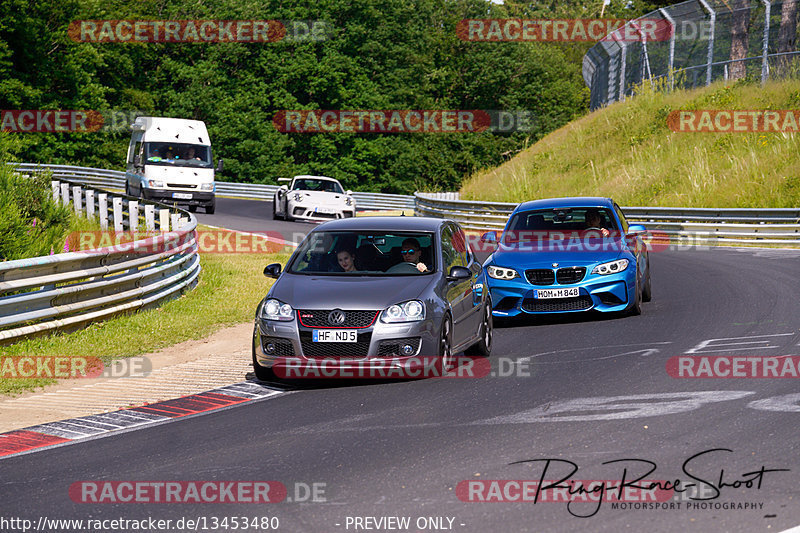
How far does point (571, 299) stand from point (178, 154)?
2214cm

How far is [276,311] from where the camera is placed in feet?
31.0

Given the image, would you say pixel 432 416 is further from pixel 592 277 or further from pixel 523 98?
pixel 523 98

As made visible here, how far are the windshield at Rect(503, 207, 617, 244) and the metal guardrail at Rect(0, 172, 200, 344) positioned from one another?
15.9 ft

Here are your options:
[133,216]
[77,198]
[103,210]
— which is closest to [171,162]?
[77,198]

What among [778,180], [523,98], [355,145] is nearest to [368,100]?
[355,145]

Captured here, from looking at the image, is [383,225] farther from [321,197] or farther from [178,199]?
[178,199]

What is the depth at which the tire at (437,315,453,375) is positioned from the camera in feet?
31.1

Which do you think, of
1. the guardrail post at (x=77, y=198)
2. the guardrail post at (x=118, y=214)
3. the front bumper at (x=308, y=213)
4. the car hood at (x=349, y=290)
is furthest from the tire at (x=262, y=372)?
the front bumper at (x=308, y=213)

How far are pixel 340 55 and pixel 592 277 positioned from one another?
204 feet

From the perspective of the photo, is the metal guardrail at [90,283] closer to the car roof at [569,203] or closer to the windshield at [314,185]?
the car roof at [569,203]

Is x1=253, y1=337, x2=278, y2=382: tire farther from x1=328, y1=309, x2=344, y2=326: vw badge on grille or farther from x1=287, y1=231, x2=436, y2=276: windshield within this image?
x1=287, y1=231, x2=436, y2=276: windshield

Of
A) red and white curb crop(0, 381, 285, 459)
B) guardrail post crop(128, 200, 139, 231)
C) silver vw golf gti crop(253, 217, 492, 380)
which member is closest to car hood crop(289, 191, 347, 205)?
guardrail post crop(128, 200, 139, 231)

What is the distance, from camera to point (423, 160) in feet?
260

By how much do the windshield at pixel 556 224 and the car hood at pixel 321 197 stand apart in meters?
18.6
